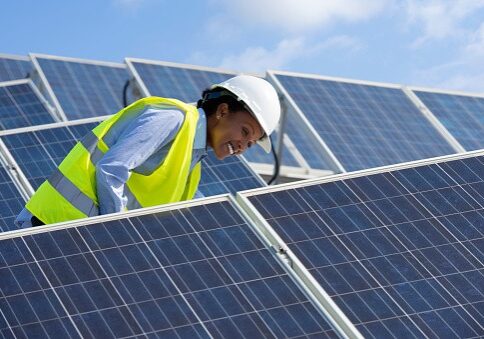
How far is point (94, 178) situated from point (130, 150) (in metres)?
0.43

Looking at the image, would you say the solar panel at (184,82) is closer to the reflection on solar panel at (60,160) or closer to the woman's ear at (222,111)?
the reflection on solar panel at (60,160)

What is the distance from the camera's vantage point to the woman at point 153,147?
31.1 ft

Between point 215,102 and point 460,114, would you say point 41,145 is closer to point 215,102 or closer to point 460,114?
point 215,102

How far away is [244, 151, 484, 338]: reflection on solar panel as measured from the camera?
9.08 m

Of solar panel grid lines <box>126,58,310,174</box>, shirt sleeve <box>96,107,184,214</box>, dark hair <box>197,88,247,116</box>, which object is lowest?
shirt sleeve <box>96,107,184,214</box>

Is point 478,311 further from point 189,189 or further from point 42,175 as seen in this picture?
point 42,175

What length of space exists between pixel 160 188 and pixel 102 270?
1.02 meters

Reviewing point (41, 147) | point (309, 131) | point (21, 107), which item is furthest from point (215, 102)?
point (21, 107)

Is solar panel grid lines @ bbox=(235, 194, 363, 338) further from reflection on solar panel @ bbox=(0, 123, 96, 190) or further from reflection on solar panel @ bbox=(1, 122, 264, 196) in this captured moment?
reflection on solar panel @ bbox=(0, 123, 96, 190)

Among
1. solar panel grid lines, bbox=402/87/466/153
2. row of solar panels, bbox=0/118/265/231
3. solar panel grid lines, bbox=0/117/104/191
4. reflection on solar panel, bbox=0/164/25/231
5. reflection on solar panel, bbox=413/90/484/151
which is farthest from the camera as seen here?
reflection on solar panel, bbox=413/90/484/151

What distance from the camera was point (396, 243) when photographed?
9.77 m

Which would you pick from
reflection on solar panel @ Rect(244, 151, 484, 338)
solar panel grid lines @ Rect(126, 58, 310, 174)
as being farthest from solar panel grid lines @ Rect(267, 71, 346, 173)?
reflection on solar panel @ Rect(244, 151, 484, 338)

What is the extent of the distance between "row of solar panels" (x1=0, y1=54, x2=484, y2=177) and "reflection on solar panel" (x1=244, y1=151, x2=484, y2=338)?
23.3 ft

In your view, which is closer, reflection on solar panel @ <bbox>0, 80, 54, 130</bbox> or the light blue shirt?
the light blue shirt
